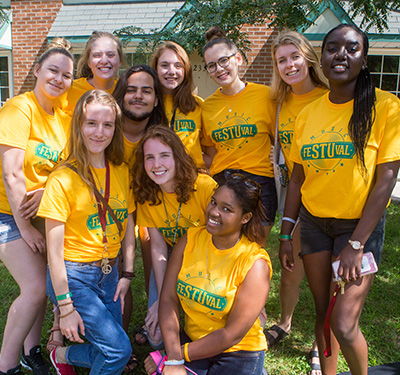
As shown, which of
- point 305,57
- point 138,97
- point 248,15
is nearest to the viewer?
point 305,57

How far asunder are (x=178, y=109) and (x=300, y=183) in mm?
1281

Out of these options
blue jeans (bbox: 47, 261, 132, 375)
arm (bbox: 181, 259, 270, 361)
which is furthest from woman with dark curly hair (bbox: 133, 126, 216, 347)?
arm (bbox: 181, 259, 270, 361)

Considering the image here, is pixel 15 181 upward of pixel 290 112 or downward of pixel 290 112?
downward

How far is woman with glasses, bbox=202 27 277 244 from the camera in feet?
10.8

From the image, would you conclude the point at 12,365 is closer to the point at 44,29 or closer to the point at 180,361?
the point at 180,361

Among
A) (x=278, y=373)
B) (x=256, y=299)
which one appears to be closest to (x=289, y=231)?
(x=256, y=299)

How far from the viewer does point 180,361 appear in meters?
2.41

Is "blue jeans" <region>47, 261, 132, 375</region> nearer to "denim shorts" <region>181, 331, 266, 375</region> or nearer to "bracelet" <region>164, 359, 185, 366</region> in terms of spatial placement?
"bracelet" <region>164, 359, 185, 366</region>

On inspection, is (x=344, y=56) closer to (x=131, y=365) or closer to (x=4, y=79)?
(x=131, y=365)

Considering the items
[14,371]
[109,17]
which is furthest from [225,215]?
[109,17]

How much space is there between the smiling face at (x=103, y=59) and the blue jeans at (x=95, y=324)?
174cm

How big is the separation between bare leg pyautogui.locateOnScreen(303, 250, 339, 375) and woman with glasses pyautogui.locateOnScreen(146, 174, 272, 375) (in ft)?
0.98

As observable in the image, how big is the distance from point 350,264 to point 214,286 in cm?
80

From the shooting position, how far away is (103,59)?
3486 mm
